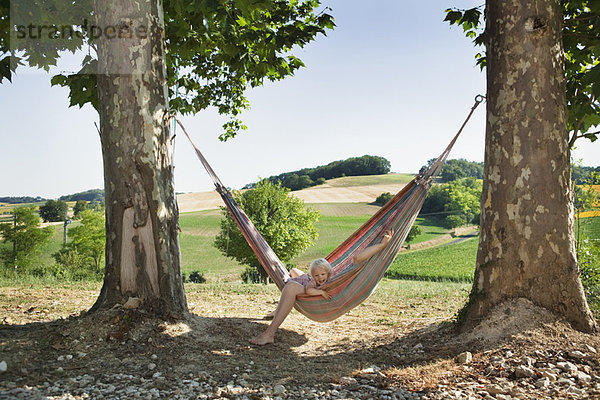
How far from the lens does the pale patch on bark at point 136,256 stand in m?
3.08

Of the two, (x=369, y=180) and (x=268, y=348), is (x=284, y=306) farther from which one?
(x=369, y=180)

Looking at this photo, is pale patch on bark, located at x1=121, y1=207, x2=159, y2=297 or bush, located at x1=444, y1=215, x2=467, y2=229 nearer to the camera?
pale patch on bark, located at x1=121, y1=207, x2=159, y2=297

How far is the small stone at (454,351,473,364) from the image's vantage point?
102 inches

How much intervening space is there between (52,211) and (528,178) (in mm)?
19411

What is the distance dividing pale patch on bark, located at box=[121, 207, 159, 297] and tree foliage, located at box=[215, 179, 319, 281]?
7.94 metres

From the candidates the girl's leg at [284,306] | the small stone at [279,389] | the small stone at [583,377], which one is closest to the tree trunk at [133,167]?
the girl's leg at [284,306]

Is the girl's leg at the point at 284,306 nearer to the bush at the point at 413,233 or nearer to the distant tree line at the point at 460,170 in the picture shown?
the bush at the point at 413,233

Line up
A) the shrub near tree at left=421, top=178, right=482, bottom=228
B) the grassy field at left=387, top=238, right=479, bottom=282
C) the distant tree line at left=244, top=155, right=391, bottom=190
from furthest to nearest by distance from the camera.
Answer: the distant tree line at left=244, top=155, right=391, bottom=190 → the shrub near tree at left=421, top=178, right=482, bottom=228 → the grassy field at left=387, top=238, right=479, bottom=282

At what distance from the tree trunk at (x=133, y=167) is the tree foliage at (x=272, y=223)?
7.90 meters

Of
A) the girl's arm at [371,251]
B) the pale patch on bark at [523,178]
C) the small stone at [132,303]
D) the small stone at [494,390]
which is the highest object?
the pale patch on bark at [523,178]

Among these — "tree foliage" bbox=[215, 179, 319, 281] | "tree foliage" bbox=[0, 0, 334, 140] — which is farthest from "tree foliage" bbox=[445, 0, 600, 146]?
"tree foliage" bbox=[215, 179, 319, 281]

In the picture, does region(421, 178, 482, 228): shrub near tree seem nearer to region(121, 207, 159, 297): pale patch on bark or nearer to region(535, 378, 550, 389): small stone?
region(121, 207, 159, 297): pale patch on bark

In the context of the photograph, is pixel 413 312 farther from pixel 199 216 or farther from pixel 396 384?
pixel 199 216

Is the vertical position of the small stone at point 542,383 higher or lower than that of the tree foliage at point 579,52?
lower
